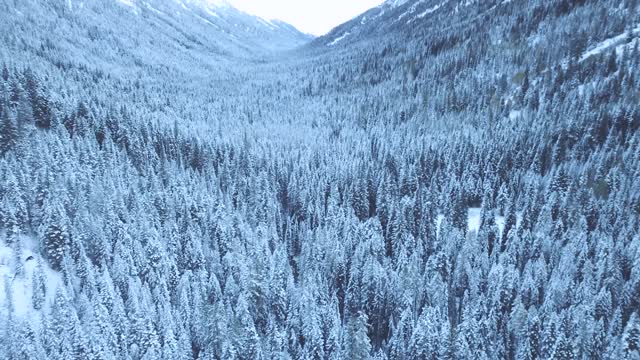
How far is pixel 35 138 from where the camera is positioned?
275 feet

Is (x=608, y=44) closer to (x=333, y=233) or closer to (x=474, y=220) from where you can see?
(x=474, y=220)

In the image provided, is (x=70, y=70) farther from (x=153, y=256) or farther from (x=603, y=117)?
(x=603, y=117)

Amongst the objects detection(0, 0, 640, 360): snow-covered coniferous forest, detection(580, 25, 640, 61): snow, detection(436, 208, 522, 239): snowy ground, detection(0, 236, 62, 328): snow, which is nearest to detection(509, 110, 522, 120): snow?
detection(0, 0, 640, 360): snow-covered coniferous forest

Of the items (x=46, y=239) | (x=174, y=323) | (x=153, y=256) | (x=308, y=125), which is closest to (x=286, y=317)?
(x=174, y=323)

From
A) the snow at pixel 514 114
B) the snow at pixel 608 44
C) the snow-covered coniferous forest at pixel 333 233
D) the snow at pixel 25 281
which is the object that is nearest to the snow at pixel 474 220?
the snow-covered coniferous forest at pixel 333 233

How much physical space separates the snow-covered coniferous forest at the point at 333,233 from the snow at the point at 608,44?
2.94 ft

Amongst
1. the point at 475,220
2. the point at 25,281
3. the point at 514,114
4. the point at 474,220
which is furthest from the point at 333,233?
the point at 514,114

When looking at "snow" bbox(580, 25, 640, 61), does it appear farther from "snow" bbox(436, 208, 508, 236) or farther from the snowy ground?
"snow" bbox(436, 208, 508, 236)

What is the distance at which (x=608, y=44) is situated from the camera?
14375 centimetres

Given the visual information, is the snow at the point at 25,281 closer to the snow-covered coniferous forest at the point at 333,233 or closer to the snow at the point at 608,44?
the snow-covered coniferous forest at the point at 333,233

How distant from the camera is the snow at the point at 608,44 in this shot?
139 m

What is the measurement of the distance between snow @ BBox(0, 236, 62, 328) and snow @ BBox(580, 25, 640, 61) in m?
164

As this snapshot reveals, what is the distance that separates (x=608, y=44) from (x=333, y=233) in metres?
132

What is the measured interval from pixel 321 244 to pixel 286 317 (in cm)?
1706
